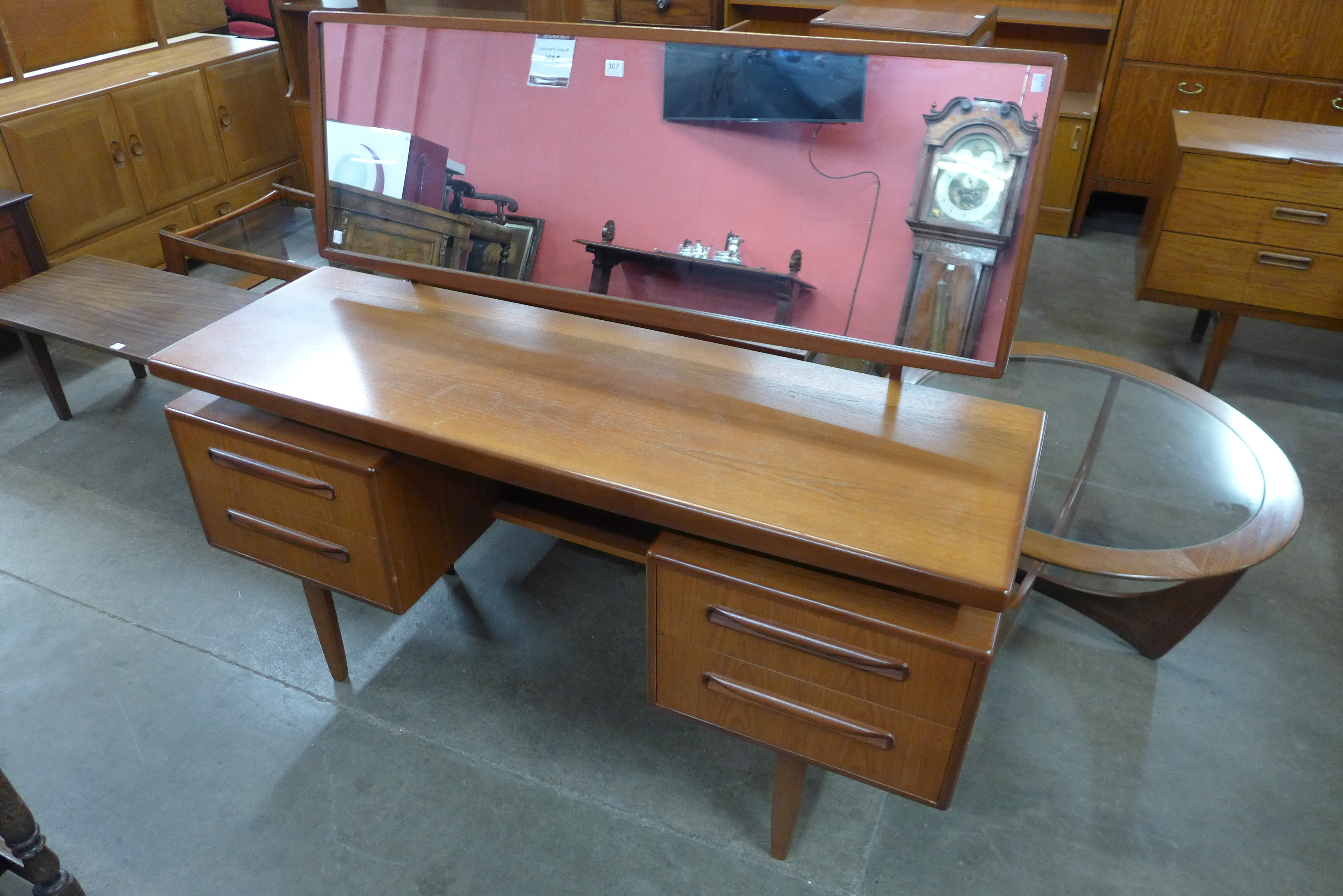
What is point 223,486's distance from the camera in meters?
1.44

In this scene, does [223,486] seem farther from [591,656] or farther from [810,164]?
[810,164]

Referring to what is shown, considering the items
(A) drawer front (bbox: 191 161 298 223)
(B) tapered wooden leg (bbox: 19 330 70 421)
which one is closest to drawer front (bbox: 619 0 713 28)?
(A) drawer front (bbox: 191 161 298 223)

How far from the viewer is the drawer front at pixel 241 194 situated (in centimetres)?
341

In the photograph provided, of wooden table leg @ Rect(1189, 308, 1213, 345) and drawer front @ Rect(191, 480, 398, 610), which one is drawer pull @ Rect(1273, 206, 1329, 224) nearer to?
wooden table leg @ Rect(1189, 308, 1213, 345)

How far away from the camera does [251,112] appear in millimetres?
3549

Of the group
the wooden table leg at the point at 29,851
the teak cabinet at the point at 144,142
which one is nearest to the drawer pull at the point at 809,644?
the wooden table leg at the point at 29,851

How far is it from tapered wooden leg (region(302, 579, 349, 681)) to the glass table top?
46.9 inches

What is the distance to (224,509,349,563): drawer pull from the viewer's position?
1.39 metres

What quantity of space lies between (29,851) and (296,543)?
1.74 feet

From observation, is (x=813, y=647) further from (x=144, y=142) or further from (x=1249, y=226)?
(x=144, y=142)

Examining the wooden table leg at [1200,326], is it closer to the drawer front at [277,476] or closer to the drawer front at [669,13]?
the drawer front at [669,13]

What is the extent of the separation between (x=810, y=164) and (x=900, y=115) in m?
0.13

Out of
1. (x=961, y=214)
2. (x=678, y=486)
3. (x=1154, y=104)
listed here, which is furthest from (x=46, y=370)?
(x=1154, y=104)

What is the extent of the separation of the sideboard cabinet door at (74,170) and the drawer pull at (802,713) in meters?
2.77
